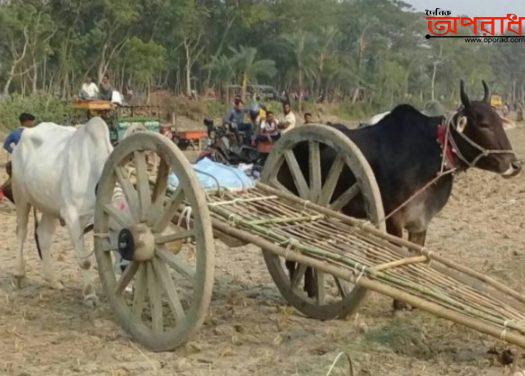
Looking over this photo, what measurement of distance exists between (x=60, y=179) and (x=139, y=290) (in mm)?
1605

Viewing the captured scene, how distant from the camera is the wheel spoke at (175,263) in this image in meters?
4.10

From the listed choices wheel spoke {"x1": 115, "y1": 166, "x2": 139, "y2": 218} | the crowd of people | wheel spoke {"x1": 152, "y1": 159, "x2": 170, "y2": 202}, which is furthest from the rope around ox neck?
the crowd of people

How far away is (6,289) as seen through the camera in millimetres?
6059

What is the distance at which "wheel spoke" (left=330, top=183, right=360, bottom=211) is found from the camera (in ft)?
16.4

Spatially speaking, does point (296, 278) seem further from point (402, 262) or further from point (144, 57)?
point (144, 57)

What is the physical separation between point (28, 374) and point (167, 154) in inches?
56.1

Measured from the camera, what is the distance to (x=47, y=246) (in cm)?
623

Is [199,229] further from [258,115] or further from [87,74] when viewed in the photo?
[87,74]

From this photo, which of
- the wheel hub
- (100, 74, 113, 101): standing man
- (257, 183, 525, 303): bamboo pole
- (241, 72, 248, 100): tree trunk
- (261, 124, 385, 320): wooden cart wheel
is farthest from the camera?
(241, 72, 248, 100): tree trunk

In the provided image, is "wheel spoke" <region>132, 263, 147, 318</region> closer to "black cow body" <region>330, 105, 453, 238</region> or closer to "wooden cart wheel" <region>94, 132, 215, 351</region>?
"wooden cart wheel" <region>94, 132, 215, 351</region>

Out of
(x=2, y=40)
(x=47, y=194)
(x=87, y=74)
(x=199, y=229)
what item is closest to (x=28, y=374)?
(x=199, y=229)

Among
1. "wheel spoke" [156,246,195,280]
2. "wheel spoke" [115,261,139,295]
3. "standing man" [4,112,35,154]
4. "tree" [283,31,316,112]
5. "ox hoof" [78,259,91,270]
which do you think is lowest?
"ox hoof" [78,259,91,270]

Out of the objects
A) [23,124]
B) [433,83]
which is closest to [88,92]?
[23,124]

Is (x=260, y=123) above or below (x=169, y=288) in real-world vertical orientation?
above
